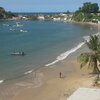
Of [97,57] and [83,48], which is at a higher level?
[97,57]

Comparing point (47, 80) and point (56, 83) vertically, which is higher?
point (56, 83)

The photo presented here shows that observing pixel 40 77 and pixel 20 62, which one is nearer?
pixel 40 77

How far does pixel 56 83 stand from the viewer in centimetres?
4512

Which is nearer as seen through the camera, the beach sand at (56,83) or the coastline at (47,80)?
the beach sand at (56,83)

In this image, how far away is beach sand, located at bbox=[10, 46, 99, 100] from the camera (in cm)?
3989

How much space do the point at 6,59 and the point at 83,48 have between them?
71.3 feet

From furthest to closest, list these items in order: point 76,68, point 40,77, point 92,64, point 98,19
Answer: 1. point 98,19
2. point 76,68
3. point 40,77
4. point 92,64

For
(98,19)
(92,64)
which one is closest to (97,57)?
(92,64)

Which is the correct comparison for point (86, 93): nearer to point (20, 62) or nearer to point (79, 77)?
point (79, 77)

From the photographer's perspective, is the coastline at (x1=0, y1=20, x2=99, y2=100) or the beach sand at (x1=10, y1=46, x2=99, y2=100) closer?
the beach sand at (x1=10, y1=46, x2=99, y2=100)

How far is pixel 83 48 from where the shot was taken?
78.8 m

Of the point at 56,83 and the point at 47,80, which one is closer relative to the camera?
the point at 56,83

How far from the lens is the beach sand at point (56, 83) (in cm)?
3989

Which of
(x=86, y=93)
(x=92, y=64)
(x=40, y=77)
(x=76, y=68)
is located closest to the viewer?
(x=86, y=93)
